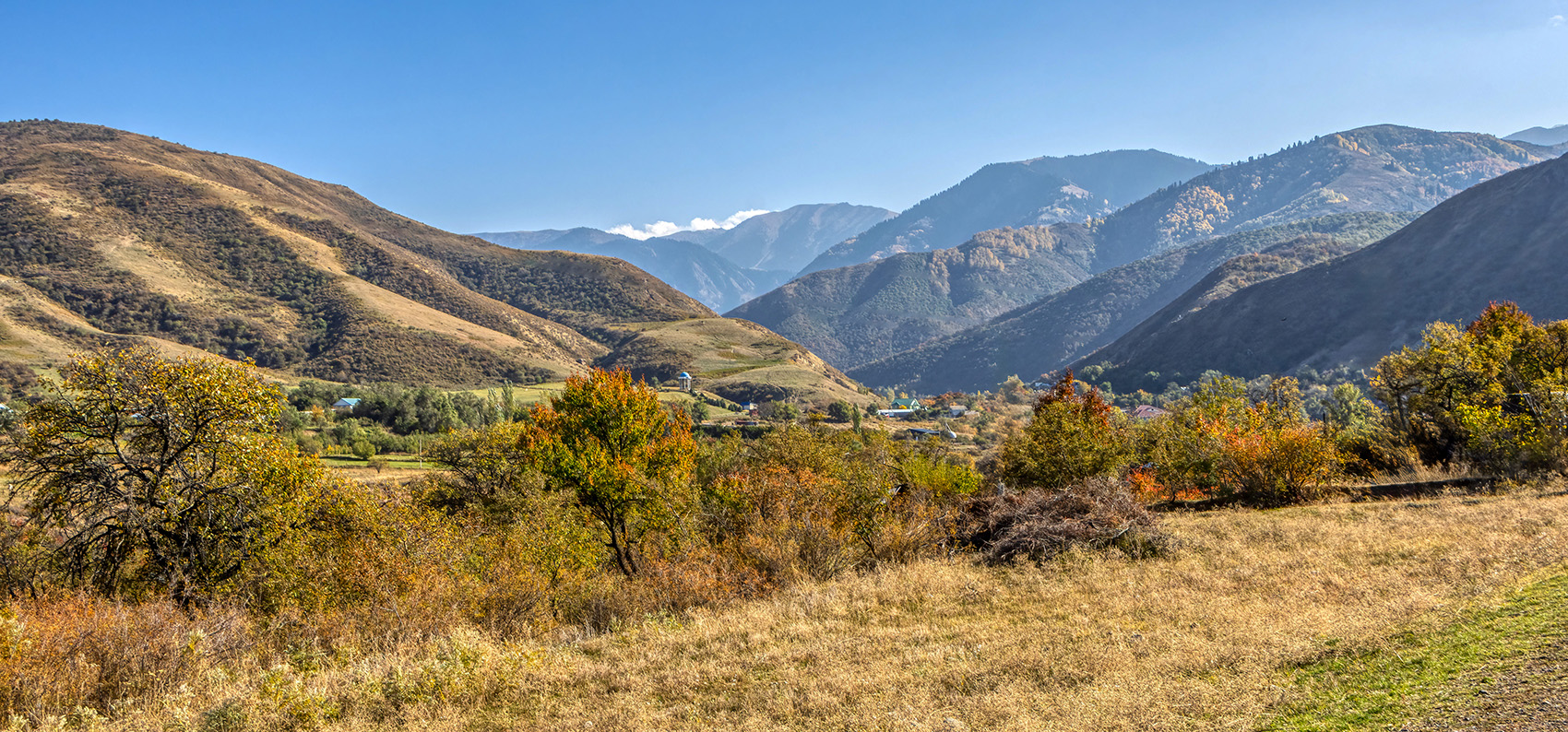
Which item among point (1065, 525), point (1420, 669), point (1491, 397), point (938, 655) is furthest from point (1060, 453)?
point (1420, 669)

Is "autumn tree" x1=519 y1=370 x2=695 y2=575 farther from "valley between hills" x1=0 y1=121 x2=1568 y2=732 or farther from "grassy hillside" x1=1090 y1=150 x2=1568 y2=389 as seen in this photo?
"grassy hillside" x1=1090 y1=150 x2=1568 y2=389

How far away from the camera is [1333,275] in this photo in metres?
157

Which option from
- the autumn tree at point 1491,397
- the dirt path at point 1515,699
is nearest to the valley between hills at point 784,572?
the dirt path at point 1515,699

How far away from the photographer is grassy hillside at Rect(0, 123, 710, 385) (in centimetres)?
11644

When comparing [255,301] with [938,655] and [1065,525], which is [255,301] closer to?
[1065,525]

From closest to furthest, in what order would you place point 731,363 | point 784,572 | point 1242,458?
1. point 784,572
2. point 1242,458
3. point 731,363

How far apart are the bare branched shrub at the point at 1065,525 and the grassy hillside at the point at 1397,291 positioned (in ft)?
489

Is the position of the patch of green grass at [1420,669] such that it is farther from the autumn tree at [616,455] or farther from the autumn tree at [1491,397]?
the autumn tree at [616,455]

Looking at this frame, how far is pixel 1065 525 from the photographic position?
1507cm

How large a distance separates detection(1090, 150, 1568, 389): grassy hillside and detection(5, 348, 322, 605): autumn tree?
16324 cm

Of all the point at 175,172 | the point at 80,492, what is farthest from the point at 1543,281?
the point at 175,172

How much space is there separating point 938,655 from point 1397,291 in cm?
18315

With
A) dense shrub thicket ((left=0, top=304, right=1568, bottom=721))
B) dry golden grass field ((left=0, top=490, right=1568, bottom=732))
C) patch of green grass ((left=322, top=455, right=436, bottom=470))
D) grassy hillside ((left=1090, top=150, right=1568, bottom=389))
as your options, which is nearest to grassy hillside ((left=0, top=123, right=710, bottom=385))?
patch of green grass ((left=322, top=455, right=436, bottom=470))

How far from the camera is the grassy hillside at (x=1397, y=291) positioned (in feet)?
419
